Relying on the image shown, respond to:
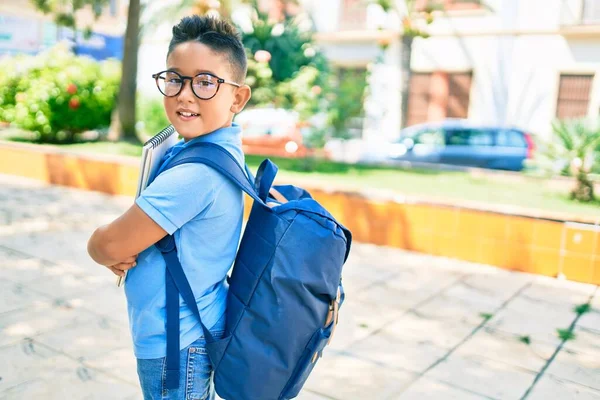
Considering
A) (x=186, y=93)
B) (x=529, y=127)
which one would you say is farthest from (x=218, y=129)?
(x=529, y=127)

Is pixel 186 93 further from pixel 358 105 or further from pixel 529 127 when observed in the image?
pixel 529 127

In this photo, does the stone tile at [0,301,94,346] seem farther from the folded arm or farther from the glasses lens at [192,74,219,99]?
the glasses lens at [192,74,219,99]

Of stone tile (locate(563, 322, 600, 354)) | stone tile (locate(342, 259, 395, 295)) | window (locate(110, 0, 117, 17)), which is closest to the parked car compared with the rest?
stone tile (locate(342, 259, 395, 295))

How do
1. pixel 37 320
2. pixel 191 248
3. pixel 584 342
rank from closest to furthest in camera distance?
1. pixel 191 248
2. pixel 37 320
3. pixel 584 342

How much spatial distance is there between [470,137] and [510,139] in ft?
2.72

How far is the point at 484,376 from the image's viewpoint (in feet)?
11.1

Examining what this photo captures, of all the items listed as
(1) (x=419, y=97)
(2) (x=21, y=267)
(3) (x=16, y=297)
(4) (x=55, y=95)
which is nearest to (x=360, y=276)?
(3) (x=16, y=297)

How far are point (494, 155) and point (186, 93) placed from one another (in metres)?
11.7

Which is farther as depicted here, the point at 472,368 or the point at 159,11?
the point at 159,11

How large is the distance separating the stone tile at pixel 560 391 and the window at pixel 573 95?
58.2ft

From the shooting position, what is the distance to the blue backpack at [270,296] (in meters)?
1.59

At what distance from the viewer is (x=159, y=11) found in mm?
18250

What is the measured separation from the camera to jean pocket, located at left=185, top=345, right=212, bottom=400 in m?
1.71

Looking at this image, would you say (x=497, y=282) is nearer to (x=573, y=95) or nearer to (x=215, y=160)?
(x=215, y=160)
